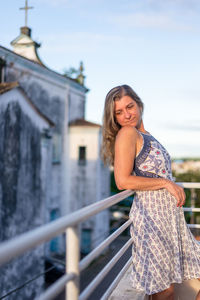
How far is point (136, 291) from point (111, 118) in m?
1.27

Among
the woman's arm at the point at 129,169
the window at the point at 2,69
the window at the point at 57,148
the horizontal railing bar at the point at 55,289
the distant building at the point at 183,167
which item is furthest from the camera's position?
the distant building at the point at 183,167

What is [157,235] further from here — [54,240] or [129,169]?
[54,240]

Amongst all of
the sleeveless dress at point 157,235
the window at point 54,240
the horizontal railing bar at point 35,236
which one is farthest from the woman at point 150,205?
the window at point 54,240

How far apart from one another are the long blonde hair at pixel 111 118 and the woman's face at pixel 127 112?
0.03 meters

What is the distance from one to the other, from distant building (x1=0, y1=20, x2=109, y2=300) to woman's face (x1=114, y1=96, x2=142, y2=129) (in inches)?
361

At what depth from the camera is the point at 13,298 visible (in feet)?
34.8

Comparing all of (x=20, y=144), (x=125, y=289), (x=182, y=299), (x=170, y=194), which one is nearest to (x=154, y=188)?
(x=170, y=194)

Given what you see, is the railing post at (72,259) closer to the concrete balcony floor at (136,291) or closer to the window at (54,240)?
the concrete balcony floor at (136,291)

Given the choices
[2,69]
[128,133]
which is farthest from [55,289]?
[2,69]

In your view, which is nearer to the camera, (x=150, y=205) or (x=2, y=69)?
(x=150, y=205)

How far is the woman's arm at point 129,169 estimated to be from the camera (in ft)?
6.74

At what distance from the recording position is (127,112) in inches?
90.1

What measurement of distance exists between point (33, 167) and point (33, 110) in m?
2.02

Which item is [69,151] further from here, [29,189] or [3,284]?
[3,284]
